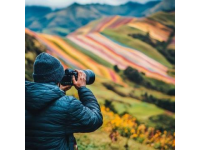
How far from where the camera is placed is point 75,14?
7.56 meters

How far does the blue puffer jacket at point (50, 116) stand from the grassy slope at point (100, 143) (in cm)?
223

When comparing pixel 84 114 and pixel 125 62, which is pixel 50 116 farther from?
pixel 125 62

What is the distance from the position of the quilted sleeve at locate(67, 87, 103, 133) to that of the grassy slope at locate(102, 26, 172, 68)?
16.5ft

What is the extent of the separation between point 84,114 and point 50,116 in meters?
0.18

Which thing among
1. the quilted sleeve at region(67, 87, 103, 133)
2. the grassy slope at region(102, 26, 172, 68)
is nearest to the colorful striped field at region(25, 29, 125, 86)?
the grassy slope at region(102, 26, 172, 68)

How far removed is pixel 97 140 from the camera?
407 centimetres

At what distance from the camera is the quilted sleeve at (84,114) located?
156 centimetres

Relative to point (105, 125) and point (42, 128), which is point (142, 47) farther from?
point (42, 128)

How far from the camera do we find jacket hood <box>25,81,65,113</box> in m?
1.53

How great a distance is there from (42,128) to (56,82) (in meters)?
0.26

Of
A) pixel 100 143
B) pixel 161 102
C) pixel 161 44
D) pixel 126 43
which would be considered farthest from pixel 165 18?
pixel 100 143

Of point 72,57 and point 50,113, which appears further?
point 72,57

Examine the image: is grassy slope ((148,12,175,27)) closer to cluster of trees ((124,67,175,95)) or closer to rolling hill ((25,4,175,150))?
rolling hill ((25,4,175,150))

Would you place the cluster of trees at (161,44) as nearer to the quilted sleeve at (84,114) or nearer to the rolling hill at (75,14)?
the rolling hill at (75,14)
